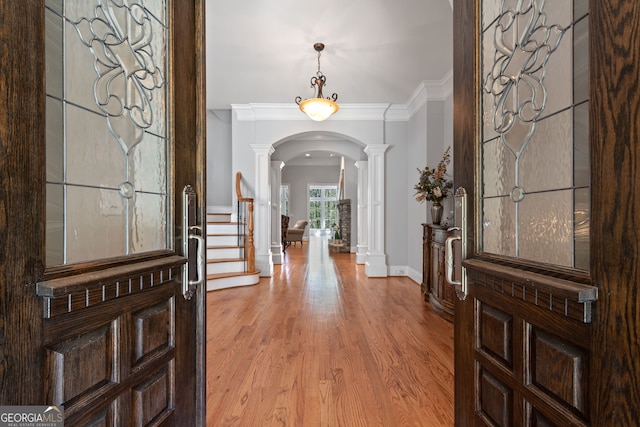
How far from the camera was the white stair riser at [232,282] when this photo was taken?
3979 mm

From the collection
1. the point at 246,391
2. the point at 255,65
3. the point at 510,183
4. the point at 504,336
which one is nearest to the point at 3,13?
the point at 510,183

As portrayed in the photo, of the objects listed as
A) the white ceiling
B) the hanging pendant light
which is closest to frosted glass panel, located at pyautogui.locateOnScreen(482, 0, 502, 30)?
the white ceiling

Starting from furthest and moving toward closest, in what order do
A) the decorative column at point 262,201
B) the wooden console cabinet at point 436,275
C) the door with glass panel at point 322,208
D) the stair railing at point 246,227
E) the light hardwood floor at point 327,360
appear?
the door with glass panel at point 322,208, the decorative column at point 262,201, the stair railing at point 246,227, the wooden console cabinet at point 436,275, the light hardwood floor at point 327,360

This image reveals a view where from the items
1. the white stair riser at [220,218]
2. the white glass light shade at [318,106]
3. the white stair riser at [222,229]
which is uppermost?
the white glass light shade at [318,106]

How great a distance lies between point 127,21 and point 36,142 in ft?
1.71

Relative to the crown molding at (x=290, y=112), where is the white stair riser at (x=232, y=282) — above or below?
below

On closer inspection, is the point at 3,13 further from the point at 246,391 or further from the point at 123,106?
the point at 246,391

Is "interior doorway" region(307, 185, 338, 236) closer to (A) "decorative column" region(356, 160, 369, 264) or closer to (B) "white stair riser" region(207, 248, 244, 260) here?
(A) "decorative column" region(356, 160, 369, 264)

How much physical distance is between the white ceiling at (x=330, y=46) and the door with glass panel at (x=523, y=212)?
192 centimetres

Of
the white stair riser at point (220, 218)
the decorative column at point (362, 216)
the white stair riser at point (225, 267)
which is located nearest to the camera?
the white stair riser at point (225, 267)

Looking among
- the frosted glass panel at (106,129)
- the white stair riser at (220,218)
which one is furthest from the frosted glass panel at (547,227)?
the white stair riser at (220,218)

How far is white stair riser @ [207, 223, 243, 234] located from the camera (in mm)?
4566

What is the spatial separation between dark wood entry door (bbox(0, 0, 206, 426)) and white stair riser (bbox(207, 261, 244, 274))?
127 inches

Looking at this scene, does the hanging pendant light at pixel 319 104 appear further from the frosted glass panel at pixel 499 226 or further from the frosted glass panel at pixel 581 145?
the frosted glass panel at pixel 581 145
